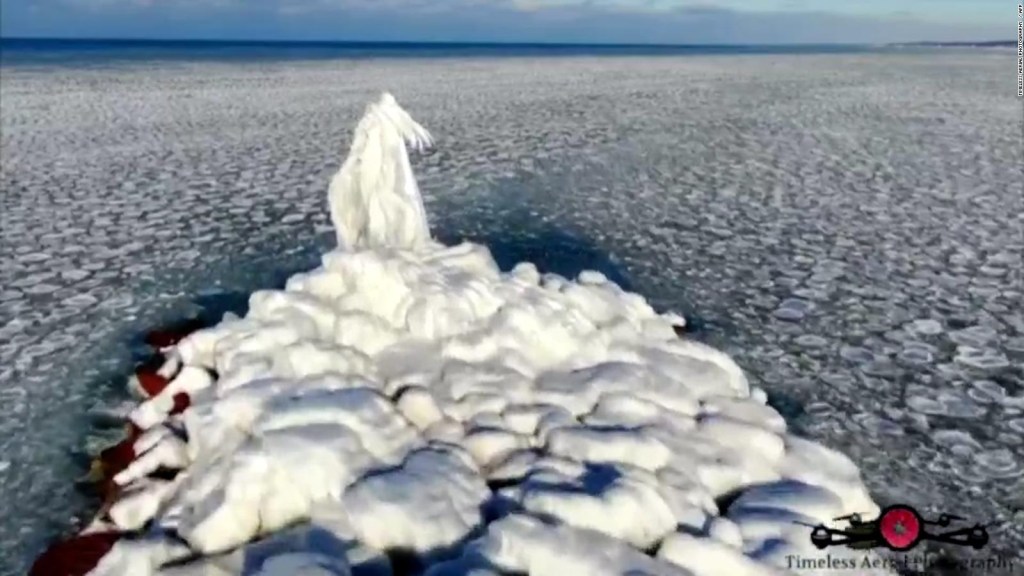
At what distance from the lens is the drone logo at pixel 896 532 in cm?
313

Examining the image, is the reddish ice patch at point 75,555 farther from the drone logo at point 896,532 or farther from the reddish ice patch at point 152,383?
the drone logo at point 896,532

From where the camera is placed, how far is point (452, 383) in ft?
12.6

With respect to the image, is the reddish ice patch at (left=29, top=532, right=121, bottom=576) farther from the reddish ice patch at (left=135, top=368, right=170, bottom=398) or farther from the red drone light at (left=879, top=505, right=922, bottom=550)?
the red drone light at (left=879, top=505, right=922, bottom=550)

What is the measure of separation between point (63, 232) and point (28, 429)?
12.2ft

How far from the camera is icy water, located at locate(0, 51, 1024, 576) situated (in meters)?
4.10

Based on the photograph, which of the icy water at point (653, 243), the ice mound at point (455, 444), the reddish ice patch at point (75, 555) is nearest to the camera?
the ice mound at point (455, 444)

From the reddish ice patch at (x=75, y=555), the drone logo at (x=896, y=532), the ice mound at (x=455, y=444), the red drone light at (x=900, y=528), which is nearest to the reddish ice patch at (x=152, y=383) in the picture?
the ice mound at (x=455, y=444)

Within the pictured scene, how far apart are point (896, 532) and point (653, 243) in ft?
13.2

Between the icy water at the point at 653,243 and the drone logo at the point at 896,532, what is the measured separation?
3.9 inches

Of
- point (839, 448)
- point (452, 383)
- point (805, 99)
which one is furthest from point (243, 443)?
point (805, 99)

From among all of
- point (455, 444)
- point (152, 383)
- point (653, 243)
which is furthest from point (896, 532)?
point (653, 243)

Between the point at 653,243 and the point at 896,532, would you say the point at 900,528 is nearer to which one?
the point at 896,532

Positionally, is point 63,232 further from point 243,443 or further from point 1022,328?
point 1022,328

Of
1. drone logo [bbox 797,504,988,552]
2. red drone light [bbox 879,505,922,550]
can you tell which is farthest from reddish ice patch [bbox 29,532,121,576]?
red drone light [bbox 879,505,922,550]
